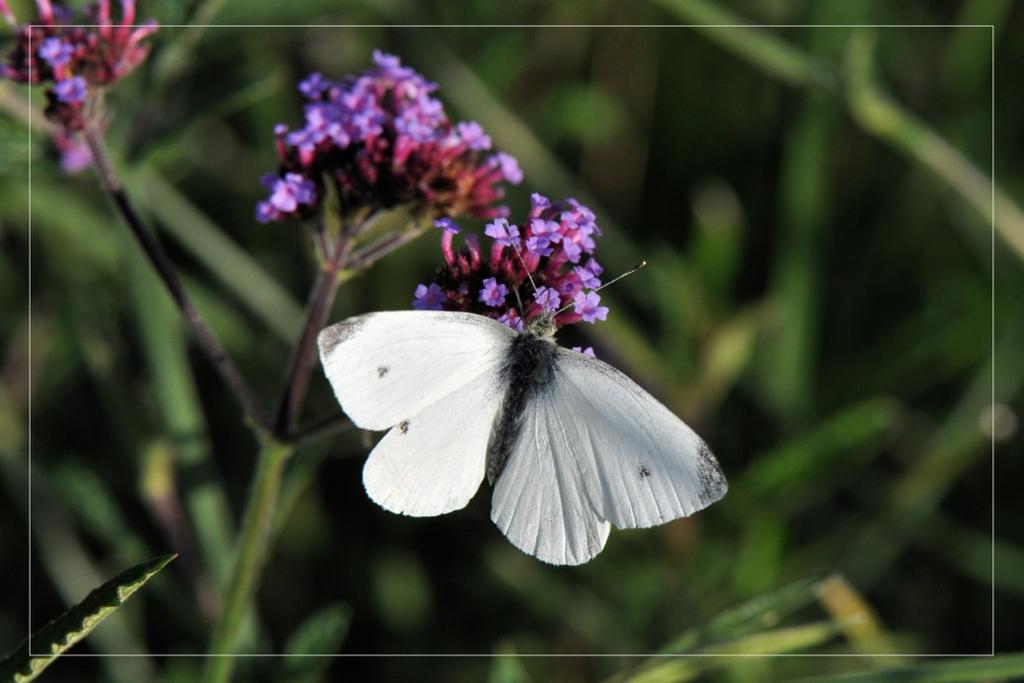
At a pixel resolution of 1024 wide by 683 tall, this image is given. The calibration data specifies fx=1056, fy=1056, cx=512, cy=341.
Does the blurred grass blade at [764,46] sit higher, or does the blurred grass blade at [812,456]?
the blurred grass blade at [764,46]

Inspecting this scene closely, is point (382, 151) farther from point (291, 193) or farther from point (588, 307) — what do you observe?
point (588, 307)

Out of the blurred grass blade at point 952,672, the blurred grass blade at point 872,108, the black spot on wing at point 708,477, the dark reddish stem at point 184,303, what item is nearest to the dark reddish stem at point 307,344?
the dark reddish stem at point 184,303

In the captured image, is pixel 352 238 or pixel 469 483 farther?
pixel 352 238

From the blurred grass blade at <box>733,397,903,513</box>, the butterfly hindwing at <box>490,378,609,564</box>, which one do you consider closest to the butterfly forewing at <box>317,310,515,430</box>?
Answer: the butterfly hindwing at <box>490,378,609,564</box>

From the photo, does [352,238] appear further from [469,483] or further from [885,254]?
[885,254]

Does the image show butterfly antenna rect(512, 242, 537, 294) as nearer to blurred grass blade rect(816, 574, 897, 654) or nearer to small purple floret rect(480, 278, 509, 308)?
small purple floret rect(480, 278, 509, 308)

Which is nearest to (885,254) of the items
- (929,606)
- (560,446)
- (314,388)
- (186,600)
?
Answer: (929,606)

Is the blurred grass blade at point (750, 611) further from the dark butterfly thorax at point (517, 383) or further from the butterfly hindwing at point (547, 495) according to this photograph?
the dark butterfly thorax at point (517, 383)
